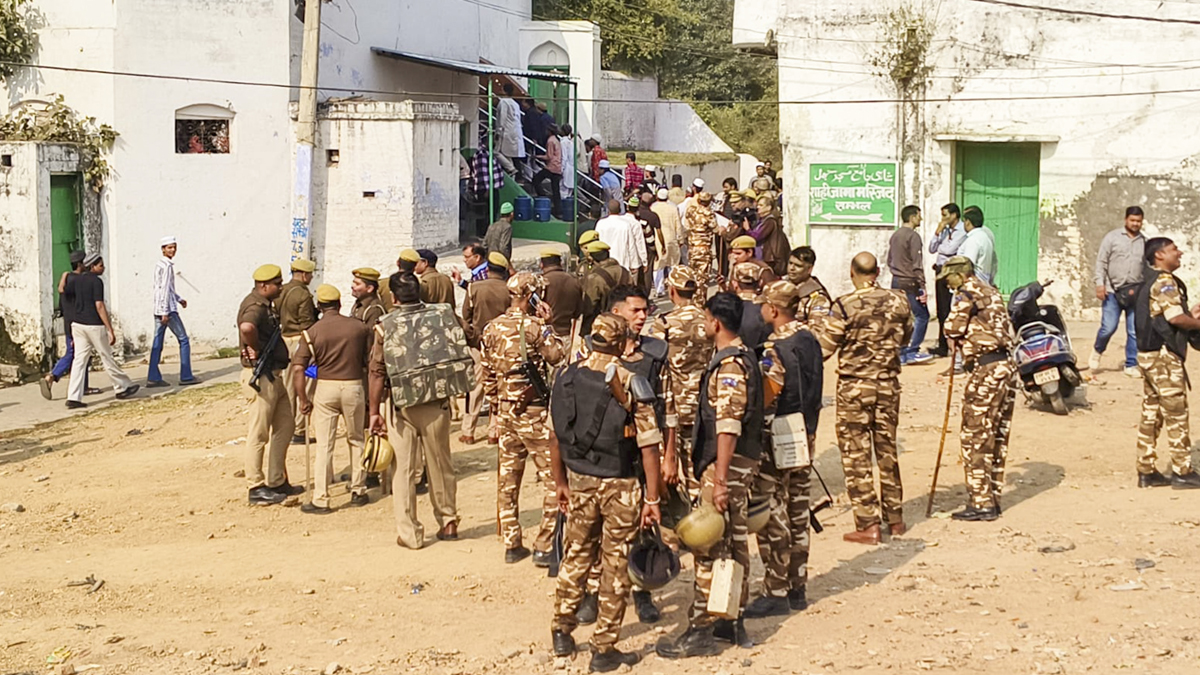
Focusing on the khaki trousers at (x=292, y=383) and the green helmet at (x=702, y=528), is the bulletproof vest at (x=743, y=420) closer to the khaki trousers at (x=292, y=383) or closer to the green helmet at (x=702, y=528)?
the green helmet at (x=702, y=528)

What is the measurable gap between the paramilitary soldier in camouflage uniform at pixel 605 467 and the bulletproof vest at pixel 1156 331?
4.66 meters

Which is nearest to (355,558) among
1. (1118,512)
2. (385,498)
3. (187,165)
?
(385,498)

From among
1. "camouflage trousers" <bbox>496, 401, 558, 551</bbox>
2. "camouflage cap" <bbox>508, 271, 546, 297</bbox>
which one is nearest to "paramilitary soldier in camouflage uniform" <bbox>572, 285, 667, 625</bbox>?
"camouflage cap" <bbox>508, 271, 546, 297</bbox>

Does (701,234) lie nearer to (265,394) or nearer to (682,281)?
(265,394)

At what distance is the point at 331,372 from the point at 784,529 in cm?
385

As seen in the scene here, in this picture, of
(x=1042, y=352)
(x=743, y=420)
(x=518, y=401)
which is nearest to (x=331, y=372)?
(x=518, y=401)

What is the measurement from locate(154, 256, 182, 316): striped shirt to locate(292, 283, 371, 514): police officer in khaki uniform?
21.6 feet

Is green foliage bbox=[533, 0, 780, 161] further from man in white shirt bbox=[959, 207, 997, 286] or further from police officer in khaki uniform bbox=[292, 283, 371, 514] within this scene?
police officer in khaki uniform bbox=[292, 283, 371, 514]

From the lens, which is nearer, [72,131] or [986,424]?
[986,424]

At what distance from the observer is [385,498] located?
10.6m

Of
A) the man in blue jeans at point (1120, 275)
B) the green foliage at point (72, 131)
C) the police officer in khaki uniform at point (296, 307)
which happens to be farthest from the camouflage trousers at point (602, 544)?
the green foliage at point (72, 131)

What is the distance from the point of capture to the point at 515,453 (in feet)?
29.2

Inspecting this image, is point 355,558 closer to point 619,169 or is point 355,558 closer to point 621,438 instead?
point 621,438

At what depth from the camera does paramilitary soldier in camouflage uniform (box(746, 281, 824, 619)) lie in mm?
7312
